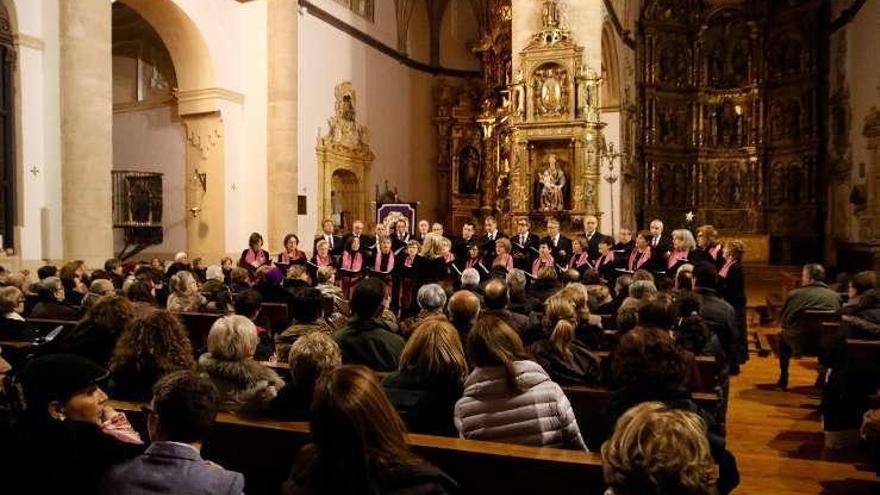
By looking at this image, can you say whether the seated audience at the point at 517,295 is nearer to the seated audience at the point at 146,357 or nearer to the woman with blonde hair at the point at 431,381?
the woman with blonde hair at the point at 431,381

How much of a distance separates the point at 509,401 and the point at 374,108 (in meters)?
17.7

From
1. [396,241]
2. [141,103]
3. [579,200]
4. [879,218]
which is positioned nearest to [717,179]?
[879,218]

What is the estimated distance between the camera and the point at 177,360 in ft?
11.1

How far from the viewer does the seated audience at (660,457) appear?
1.65 meters

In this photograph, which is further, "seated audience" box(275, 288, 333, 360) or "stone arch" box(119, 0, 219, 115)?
"stone arch" box(119, 0, 219, 115)

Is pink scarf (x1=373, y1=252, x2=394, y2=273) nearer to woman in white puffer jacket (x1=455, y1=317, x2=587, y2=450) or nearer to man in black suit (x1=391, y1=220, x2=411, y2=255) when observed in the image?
man in black suit (x1=391, y1=220, x2=411, y2=255)

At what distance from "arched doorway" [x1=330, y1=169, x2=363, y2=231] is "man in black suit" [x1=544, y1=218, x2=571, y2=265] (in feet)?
26.8

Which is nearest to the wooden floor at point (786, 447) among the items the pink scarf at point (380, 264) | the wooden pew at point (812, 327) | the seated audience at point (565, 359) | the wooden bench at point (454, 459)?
the wooden pew at point (812, 327)

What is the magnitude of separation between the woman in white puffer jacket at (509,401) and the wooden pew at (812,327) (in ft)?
15.3

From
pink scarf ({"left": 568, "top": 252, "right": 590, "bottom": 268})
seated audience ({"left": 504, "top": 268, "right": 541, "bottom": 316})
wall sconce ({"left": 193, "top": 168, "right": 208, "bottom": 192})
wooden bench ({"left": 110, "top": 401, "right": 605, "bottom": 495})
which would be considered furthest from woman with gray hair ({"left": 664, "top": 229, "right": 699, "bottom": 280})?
wall sconce ({"left": 193, "top": 168, "right": 208, "bottom": 192})

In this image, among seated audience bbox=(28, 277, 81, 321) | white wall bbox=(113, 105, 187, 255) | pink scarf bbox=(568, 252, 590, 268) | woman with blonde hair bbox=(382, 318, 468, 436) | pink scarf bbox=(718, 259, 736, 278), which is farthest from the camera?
white wall bbox=(113, 105, 187, 255)

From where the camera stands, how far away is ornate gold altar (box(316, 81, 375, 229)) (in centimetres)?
1775

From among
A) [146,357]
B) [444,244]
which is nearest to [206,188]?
[444,244]

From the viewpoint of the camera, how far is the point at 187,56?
14859 millimetres
